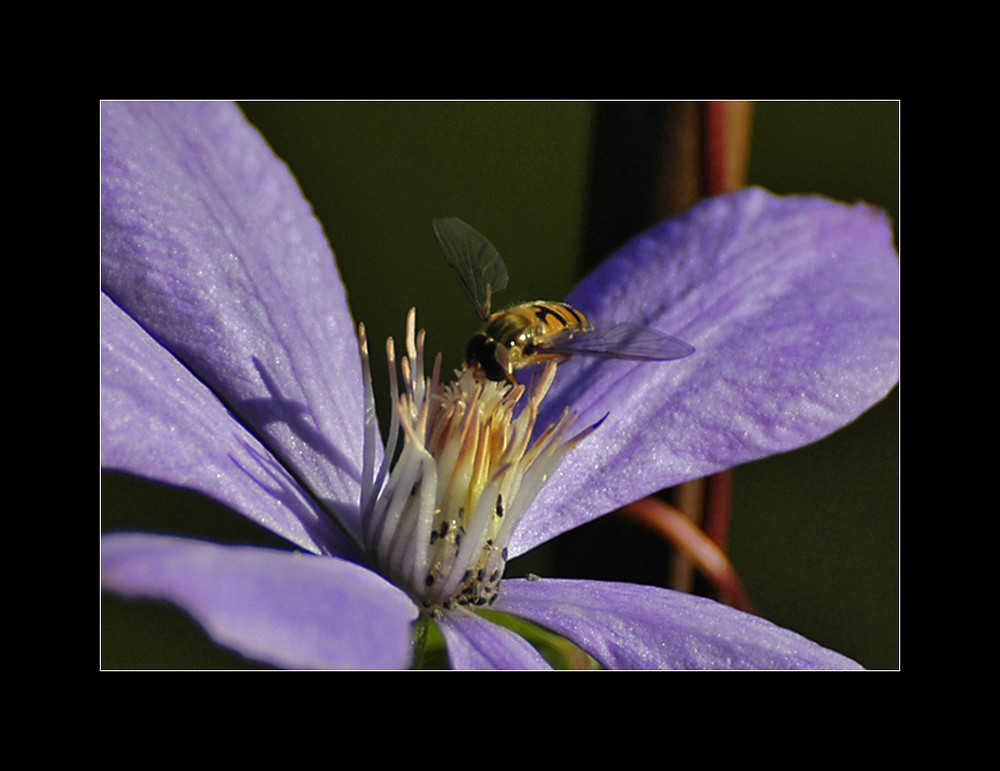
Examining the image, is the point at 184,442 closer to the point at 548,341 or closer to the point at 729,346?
the point at 548,341

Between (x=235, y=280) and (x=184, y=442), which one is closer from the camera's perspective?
(x=184, y=442)

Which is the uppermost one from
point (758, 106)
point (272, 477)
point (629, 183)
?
point (758, 106)

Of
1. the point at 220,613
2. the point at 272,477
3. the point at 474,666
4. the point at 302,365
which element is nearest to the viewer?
the point at 220,613

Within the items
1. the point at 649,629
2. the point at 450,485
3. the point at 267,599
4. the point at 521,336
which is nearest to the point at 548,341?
the point at 521,336

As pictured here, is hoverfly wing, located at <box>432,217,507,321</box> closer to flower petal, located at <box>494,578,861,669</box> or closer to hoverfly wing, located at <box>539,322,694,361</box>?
hoverfly wing, located at <box>539,322,694,361</box>

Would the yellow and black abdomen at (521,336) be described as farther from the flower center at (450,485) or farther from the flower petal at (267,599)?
the flower petal at (267,599)

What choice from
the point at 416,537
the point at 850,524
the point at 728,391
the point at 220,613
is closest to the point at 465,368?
the point at 416,537

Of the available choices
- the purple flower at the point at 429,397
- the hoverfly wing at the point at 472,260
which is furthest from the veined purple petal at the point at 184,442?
the hoverfly wing at the point at 472,260

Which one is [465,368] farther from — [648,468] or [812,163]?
[812,163]
